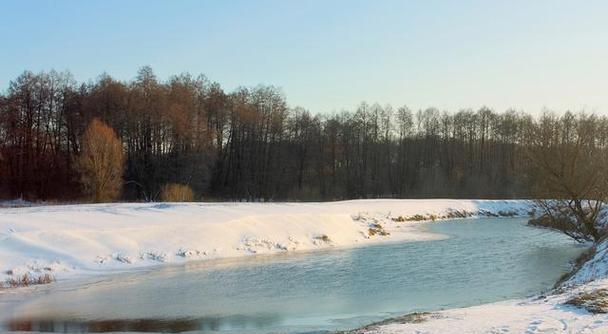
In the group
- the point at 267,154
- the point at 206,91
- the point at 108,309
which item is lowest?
the point at 108,309

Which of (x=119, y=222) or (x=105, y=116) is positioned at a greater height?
(x=105, y=116)

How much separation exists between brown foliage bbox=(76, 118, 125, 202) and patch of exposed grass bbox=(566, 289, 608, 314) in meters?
43.6

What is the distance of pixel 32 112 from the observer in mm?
68938

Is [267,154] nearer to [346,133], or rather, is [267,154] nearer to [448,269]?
[346,133]

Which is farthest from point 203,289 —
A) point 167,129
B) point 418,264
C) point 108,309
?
point 167,129

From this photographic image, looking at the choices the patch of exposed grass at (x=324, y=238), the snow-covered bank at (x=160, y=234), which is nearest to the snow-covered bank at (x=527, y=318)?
the snow-covered bank at (x=160, y=234)

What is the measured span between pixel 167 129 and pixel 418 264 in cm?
5092

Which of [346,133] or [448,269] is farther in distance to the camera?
[346,133]

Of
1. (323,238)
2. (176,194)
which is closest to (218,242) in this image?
(323,238)

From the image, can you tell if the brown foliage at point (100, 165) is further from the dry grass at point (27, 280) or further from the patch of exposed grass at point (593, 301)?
the patch of exposed grass at point (593, 301)

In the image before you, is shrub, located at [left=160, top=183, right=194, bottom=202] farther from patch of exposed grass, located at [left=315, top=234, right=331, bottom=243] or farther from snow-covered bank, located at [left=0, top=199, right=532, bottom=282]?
patch of exposed grass, located at [left=315, top=234, right=331, bottom=243]

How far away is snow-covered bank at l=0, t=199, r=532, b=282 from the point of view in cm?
2138

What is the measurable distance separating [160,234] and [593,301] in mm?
18893

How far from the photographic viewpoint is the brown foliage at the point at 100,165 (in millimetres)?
49062
